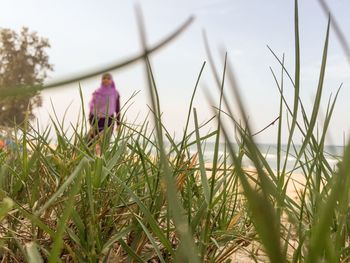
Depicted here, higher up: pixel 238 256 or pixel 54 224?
pixel 54 224

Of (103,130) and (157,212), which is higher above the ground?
(103,130)

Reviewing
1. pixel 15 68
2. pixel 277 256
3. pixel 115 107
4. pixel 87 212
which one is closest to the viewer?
pixel 277 256

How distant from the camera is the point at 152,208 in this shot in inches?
34.1

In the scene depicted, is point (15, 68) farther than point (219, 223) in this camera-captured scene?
Yes

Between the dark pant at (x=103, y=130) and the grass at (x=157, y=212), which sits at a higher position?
the dark pant at (x=103, y=130)

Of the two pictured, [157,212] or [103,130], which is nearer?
[157,212]

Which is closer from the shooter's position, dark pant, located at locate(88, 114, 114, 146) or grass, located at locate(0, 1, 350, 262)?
grass, located at locate(0, 1, 350, 262)

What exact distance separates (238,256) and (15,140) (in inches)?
25.5

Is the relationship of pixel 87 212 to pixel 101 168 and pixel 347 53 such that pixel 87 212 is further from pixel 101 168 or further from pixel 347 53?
pixel 347 53

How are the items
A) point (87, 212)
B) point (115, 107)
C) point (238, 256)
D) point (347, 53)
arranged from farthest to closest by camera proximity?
point (115, 107) → point (238, 256) → point (87, 212) → point (347, 53)

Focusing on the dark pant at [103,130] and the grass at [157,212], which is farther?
the dark pant at [103,130]

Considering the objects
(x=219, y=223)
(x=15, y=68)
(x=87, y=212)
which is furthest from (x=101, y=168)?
(x=15, y=68)

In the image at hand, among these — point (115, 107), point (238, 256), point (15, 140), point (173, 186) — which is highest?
point (115, 107)

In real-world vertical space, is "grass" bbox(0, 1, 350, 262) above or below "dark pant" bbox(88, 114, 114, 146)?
below
